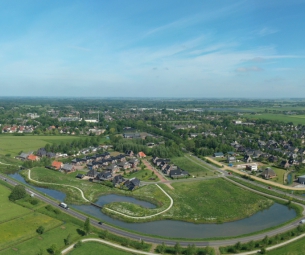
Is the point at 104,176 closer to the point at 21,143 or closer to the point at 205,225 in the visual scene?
the point at 205,225

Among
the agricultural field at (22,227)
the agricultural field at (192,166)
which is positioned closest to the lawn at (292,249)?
the agricultural field at (22,227)

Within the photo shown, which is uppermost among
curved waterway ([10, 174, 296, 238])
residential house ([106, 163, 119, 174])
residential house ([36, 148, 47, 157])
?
residential house ([36, 148, 47, 157])

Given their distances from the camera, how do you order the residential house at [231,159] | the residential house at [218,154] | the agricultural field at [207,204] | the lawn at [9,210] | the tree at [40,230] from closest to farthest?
the tree at [40,230], the lawn at [9,210], the agricultural field at [207,204], the residential house at [231,159], the residential house at [218,154]

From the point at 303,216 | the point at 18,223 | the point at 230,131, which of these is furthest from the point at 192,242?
the point at 230,131

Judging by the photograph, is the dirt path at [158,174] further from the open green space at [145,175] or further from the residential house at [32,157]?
the residential house at [32,157]

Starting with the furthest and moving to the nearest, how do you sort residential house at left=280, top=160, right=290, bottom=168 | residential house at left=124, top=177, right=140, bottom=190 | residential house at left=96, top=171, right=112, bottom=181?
1. residential house at left=280, top=160, right=290, bottom=168
2. residential house at left=96, top=171, right=112, bottom=181
3. residential house at left=124, top=177, right=140, bottom=190

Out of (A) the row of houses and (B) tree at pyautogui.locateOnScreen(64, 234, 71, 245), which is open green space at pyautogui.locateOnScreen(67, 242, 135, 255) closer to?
(B) tree at pyautogui.locateOnScreen(64, 234, 71, 245)

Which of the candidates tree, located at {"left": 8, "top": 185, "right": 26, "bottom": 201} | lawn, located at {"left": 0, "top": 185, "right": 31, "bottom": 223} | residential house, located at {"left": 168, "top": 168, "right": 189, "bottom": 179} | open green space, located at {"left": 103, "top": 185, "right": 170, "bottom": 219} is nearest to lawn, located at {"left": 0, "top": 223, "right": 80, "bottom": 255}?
lawn, located at {"left": 0, "top": 185, "right": 31, "bottom": 223}
